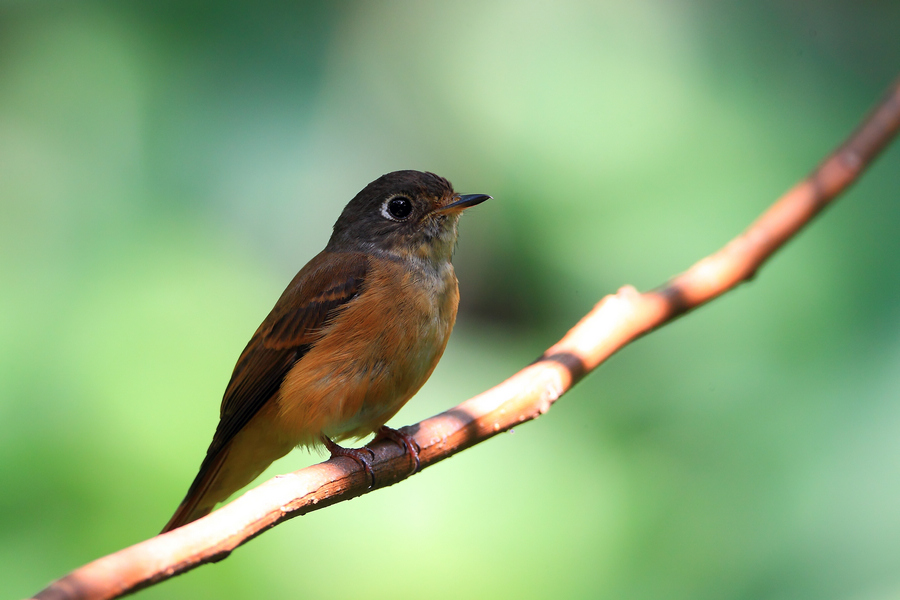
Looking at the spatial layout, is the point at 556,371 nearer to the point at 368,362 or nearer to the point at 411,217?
the point at 368,362

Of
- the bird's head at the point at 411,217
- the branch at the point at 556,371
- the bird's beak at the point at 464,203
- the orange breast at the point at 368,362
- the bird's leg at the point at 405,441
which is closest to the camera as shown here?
the branch at the point at 556,371

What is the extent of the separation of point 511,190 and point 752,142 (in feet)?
4.44

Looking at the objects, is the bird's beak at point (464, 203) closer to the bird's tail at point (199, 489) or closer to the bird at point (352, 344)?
the bird at point (352, 344)

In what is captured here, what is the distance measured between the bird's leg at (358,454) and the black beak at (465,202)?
2.83 feet

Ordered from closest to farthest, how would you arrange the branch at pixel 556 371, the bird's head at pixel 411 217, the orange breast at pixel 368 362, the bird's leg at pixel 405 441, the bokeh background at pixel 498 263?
the branch at pixel 556 371
the bird's leg at pixel 405 441
the orange breast at pixel 368 362
the bird's head at pixel 411 217
the bokeh background at pixel 498 263

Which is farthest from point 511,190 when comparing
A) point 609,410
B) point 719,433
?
point 719,433

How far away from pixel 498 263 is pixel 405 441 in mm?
1908

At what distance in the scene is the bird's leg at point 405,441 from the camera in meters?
2.09

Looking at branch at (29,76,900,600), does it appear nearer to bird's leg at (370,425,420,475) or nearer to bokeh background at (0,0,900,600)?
bird's leg at (370,425,420,475)

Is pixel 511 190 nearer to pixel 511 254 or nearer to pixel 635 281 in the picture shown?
pixel 511 254

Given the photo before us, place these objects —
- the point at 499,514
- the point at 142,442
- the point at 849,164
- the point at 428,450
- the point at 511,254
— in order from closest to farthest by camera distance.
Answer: the point at 428,450 < the point at 849,164 < the point at 142,442 < the point at 499,514 < the point at 511,254

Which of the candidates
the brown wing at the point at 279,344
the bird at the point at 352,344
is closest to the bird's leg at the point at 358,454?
the bird at the point at 352,344

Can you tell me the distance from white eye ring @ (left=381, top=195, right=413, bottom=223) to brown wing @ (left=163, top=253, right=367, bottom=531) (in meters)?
0.19

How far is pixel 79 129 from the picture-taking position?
3.64m
